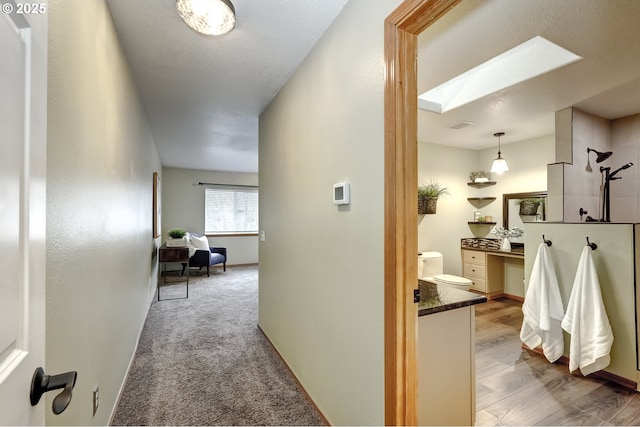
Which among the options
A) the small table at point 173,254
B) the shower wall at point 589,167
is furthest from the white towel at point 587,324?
the small table at point 173,254

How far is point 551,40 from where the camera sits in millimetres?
1908

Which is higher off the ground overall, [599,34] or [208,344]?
[599,34]

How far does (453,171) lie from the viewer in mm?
4621

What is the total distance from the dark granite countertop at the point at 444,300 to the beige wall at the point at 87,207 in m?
1.47

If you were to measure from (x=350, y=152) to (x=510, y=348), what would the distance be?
2681 mm

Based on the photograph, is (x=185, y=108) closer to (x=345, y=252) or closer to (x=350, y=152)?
(x=350, y=152)

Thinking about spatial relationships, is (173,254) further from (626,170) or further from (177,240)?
(626,170)

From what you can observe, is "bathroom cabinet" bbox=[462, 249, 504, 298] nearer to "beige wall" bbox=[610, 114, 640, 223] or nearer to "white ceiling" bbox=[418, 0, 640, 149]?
"beige wall" bbox=[610, 114, 640, 223]

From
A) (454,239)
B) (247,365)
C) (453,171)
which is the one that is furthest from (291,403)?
(453,171)

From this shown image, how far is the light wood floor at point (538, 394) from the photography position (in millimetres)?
1845

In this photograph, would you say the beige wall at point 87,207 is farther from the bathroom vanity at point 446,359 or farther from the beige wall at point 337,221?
the bathroom vanity at point 446,359

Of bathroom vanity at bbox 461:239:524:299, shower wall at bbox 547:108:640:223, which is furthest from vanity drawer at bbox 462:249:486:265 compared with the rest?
shower wall at bbox 547:108:640:223

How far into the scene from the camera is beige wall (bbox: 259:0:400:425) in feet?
4.38

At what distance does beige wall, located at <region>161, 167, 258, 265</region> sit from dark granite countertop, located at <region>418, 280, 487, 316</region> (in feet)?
20.2
